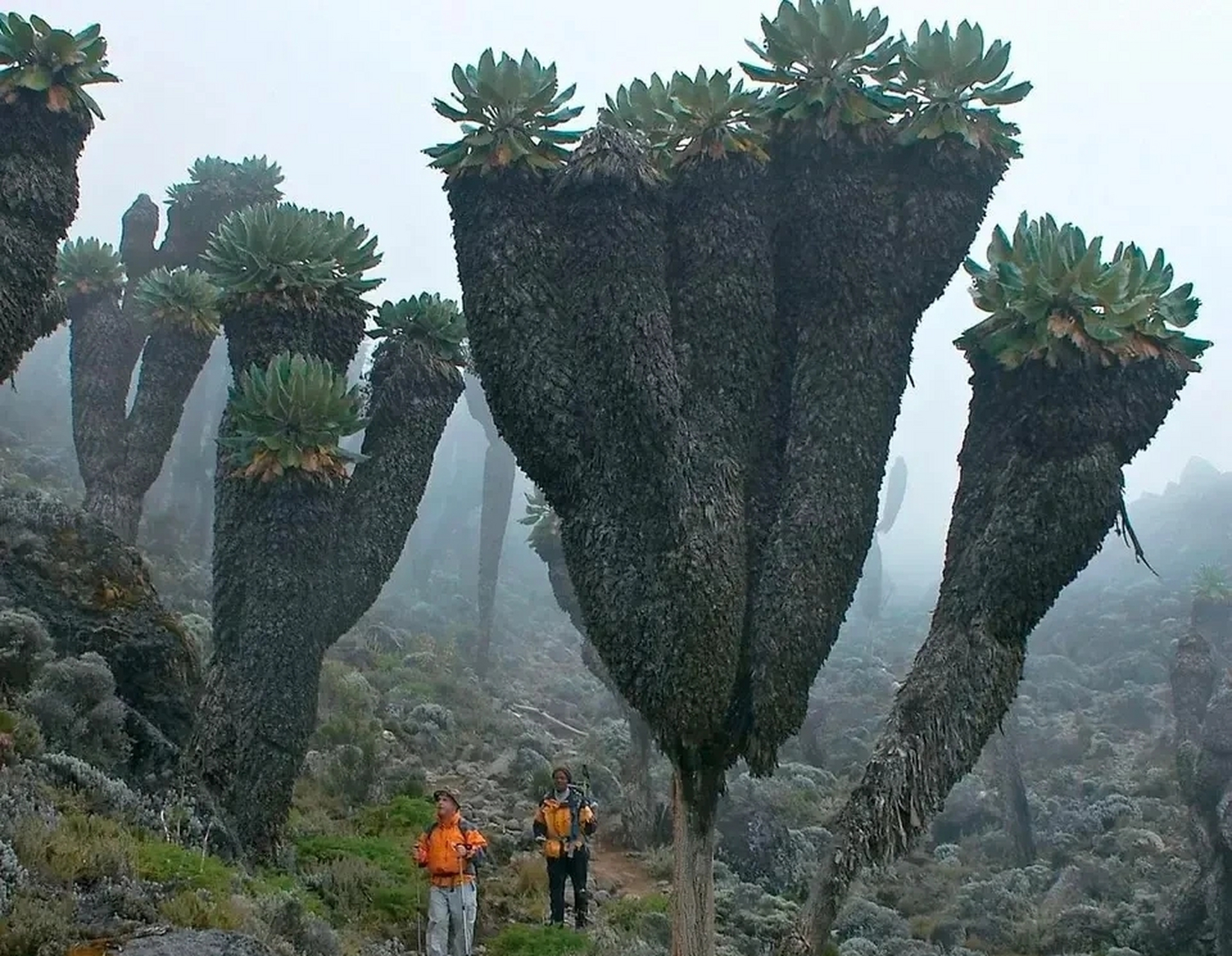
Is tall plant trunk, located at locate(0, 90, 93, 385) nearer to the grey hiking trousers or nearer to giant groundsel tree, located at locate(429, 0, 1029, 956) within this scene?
giant groundsel tree, located at locate(429, 0, 1029, 956)

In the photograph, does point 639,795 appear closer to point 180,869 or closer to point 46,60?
point 180,869

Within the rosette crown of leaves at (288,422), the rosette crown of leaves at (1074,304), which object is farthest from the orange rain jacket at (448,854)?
the rosette crown of leaves at (1074,304)

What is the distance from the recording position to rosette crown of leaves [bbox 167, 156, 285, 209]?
76.2ft

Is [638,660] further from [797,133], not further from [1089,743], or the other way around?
[1089,743]

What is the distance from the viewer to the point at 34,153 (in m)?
9.73

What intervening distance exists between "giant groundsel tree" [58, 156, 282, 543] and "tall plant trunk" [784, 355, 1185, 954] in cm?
1341

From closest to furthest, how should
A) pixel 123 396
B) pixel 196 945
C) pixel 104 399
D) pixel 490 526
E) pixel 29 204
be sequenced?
pixel 196 945 < pixel 29 204 < pixel 104 399 < pixel 123 396 < pixel 490 526

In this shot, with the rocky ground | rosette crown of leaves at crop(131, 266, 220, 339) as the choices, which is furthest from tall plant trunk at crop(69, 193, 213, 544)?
the rocky ground

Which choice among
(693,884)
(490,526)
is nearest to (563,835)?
(693,884)

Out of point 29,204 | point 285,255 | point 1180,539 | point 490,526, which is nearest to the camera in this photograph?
point 29,204

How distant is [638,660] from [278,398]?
5095 millimetres

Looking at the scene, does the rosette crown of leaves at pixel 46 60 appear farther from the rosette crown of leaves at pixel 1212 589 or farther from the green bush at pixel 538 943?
the rosette crown of leaves at pixel 1212 589

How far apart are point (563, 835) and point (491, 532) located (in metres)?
26.8

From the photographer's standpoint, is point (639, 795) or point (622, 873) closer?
point (622, 873)
